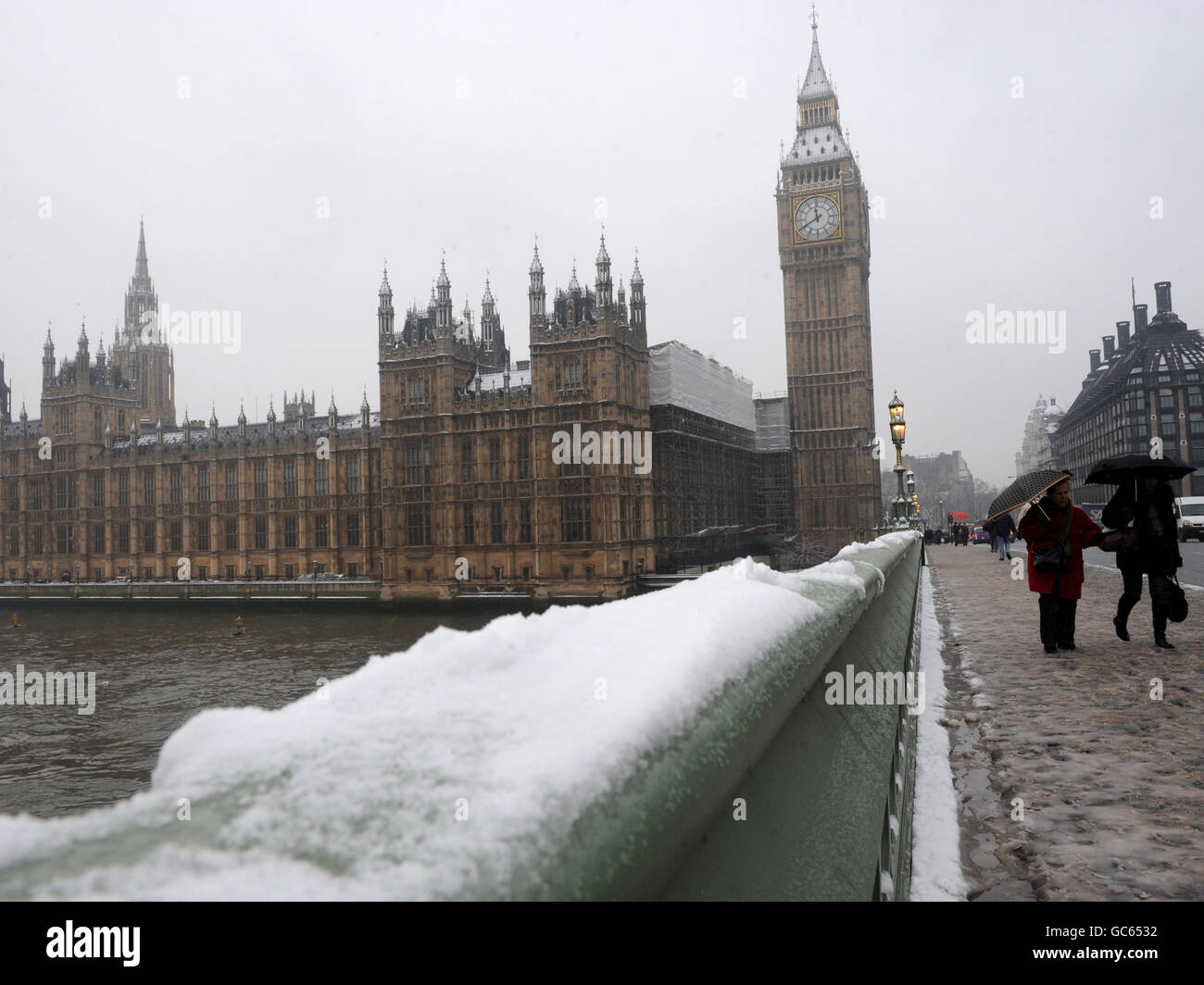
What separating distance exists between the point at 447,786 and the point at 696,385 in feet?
201

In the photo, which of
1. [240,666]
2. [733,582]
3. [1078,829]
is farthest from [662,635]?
[240,666]

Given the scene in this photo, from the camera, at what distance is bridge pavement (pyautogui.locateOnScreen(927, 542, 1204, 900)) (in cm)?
250

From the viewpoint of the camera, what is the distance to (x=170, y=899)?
0.70 metres

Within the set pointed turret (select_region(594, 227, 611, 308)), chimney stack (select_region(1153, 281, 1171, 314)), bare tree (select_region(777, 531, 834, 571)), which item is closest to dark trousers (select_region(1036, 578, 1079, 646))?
pointed turret (select_region(594, 227, 611, 308))

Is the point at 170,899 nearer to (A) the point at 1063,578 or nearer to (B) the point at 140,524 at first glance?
(A) the point at 1063,578

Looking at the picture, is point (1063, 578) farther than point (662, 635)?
Yes

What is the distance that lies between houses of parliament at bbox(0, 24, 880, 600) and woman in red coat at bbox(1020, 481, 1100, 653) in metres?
40.6

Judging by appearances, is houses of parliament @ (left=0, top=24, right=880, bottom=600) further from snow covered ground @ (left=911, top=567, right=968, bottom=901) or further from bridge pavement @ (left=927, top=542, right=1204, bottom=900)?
snow covered ground @ (left=911, top=567, right=968, bottom=901)

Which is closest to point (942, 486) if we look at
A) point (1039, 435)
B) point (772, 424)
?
point (1039, 435)

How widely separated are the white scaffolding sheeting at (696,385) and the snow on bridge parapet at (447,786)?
54.3 meters
